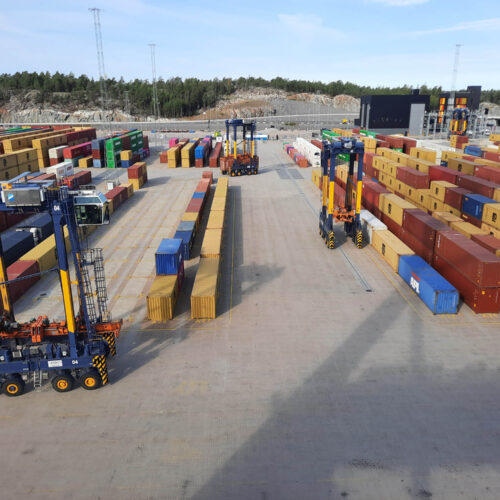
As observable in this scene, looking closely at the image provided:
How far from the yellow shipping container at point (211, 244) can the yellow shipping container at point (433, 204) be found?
22.7m

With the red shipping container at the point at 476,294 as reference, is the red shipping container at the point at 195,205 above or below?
above

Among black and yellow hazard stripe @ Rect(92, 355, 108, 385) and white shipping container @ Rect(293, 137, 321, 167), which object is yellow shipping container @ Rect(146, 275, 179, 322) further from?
white shipping container @ Rect(293, 137, 321, 167)

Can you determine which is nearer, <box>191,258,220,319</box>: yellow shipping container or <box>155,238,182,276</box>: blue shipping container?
<box>191,258,220,319</box>: yellow shipping container

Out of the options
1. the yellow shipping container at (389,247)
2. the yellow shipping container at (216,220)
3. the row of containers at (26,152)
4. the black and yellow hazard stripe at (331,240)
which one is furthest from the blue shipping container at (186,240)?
the row of containers at (26,152)

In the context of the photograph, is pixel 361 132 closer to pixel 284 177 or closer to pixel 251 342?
pixel 284 177

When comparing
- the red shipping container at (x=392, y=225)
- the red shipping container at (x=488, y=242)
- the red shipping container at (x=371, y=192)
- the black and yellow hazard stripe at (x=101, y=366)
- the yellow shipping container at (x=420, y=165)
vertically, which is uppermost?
the yellow shipping container at (x=420, y=165)

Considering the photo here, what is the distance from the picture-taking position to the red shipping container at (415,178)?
4334cm

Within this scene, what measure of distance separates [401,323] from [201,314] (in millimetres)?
11739

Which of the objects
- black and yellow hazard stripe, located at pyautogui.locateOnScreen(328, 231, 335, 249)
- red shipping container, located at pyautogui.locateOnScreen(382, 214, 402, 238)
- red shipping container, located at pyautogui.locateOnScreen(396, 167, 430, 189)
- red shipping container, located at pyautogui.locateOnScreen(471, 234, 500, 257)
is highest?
red shipping container, located at pyautogui.locateOnScreen(396, 167, 430, 189)

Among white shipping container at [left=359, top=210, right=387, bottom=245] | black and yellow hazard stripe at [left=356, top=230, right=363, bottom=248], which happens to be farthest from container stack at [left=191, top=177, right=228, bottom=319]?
white shipping container at [left=359, top=210, right=387, bottom=245]

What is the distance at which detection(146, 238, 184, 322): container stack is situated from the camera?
→ 23.6 metres

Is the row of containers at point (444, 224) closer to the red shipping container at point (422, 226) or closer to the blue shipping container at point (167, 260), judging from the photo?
the red shipping container at point (422, 226)

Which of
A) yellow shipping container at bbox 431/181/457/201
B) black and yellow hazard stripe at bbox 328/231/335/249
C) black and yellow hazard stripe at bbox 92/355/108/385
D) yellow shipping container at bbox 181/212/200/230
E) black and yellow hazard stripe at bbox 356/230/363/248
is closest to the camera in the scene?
black and yellow hazard stripe at bbox 92/355/108/385

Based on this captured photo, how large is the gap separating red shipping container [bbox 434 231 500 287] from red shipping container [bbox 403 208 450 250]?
89 cm
